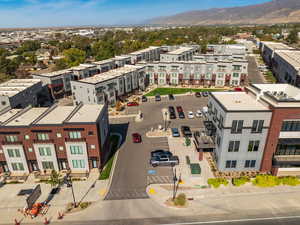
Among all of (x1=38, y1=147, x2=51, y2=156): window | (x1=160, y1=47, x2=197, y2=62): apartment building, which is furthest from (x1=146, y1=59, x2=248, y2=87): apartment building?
(x1=38, y1=147, x2=51, y2=156): window

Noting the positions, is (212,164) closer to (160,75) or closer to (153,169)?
(153,169)

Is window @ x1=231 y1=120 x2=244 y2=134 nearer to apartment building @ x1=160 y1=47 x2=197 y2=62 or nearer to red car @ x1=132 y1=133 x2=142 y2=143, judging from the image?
red car @ x1=132 y1=133 x2=142 y2=143

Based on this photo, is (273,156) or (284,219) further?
(273,156)

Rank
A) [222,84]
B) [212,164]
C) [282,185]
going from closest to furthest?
[282,185]
[212,164]
[222,84]

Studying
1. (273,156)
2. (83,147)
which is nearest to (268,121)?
(273,156)

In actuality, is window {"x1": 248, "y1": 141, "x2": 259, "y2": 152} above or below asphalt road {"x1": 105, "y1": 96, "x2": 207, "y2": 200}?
above
